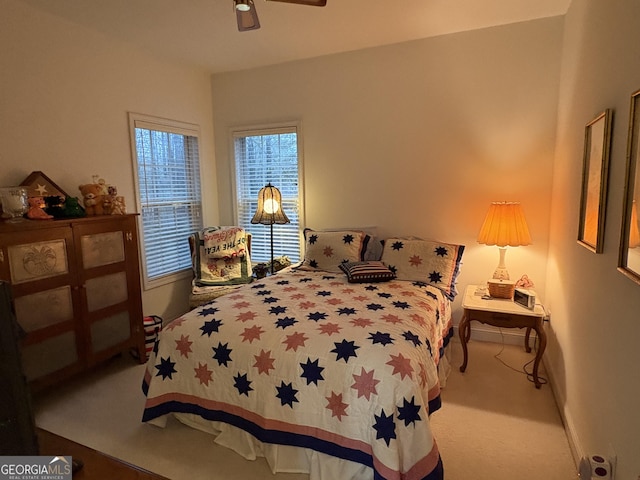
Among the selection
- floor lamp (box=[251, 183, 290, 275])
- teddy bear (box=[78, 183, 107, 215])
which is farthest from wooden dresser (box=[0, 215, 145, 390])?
floor lamp (box=[251, 183, 290, 275])

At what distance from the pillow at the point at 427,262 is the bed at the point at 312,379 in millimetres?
365

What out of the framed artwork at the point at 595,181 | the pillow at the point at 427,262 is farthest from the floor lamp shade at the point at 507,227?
the framed artwork at the point at 595,181

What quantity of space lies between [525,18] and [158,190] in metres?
3.48

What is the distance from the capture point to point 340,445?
1.67 metres

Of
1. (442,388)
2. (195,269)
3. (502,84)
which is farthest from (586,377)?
(195,269)

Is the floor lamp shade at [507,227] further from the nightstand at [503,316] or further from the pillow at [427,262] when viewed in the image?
the nightstand at [503,316]

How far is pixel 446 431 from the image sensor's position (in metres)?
2.16

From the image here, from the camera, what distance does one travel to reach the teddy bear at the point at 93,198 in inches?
108

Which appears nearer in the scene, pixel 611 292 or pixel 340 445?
pixel 611 292

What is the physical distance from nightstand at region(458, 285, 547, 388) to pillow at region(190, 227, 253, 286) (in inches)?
82.5

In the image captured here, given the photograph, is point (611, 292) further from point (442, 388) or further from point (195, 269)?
point (195, 269)

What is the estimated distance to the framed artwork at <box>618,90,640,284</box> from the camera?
126cm
